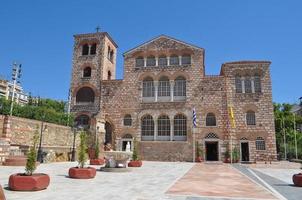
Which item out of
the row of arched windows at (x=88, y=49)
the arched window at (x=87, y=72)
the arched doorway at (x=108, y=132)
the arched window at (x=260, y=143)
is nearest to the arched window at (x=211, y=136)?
the arched window at (x=260, y=143)

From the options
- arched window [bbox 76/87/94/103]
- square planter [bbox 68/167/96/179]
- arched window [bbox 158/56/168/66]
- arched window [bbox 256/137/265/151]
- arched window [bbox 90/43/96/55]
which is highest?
arched window [bbox 90/43/96/55]

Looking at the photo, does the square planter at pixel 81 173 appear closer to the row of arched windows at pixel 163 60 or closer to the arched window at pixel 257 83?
the row of arched windows at pixel 163 60

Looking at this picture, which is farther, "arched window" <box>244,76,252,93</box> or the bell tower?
the bell tower

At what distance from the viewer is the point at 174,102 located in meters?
32.5

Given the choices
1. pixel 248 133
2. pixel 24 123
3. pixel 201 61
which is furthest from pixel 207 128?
pixel 24 123

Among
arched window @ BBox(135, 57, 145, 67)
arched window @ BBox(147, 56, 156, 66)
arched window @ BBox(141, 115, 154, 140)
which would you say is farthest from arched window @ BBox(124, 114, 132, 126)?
arched window @ BBox(147, 56, 156, 66)

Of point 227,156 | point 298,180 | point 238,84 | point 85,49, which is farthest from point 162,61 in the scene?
point 298,180

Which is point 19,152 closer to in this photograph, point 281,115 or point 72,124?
point 72,124

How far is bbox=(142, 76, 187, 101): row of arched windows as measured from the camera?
3297 cm

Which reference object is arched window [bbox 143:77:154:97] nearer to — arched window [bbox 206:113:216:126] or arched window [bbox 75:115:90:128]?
arched window [bbox 206:113:216:126]

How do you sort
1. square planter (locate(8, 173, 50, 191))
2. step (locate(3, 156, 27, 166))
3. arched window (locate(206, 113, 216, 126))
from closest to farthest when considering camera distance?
square planter (locate(8, 173, 50, 191)) < step (locate(3, 156, 27, 166)) < arched window (locate(206, 113, 216, 126))

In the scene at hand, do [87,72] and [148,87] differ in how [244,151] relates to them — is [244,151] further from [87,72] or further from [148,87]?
[87,72]

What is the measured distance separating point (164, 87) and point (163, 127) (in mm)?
4975

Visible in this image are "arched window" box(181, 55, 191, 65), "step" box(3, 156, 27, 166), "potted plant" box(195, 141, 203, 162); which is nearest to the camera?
"step" box(3, 156, 27, 166)
